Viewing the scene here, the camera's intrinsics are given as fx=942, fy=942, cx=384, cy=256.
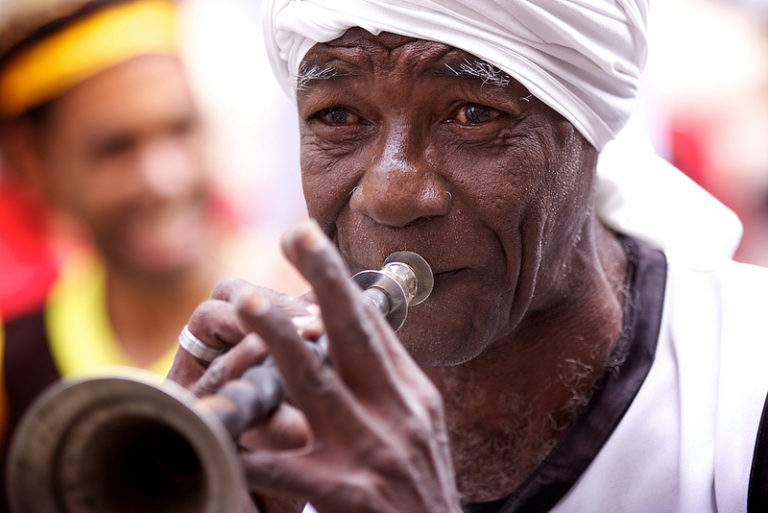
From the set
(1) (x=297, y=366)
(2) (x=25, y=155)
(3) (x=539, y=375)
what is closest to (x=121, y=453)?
(1) (x=297, y=366)

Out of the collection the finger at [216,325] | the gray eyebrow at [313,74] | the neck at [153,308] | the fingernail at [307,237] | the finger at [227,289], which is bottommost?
the neck at [153,308]

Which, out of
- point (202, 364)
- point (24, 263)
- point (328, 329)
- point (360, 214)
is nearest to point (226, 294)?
point (202, 364)

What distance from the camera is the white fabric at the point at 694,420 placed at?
2.37 meters

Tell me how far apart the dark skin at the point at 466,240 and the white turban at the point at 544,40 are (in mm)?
45

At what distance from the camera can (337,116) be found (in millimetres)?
2422

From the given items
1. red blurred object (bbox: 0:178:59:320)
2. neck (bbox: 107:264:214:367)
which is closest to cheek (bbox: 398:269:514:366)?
neck (bbox: 107:264:214:367)

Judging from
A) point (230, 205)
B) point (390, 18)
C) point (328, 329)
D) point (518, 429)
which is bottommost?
point (518, 429)

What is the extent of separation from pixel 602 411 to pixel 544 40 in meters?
1.00

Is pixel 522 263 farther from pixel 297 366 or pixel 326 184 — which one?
pixel 297 366

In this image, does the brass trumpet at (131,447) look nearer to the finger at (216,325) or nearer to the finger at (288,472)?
the finger at (288,472)

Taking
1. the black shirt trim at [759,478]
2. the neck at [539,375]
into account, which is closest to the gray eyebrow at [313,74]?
the neck at [539,375]

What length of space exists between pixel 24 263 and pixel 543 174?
377 centimetres

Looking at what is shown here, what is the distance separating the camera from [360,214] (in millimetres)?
2320

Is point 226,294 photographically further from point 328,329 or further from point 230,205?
point 230,205
